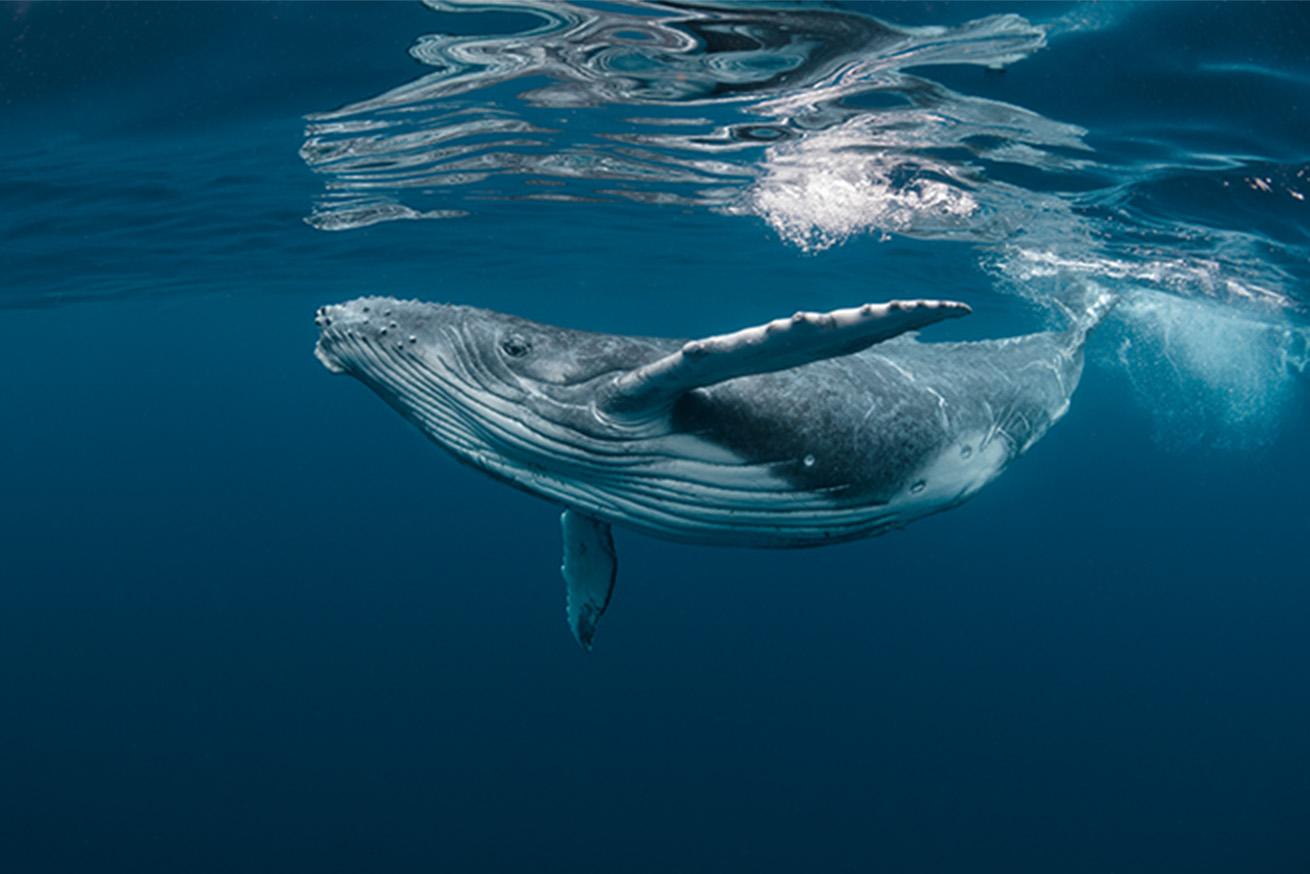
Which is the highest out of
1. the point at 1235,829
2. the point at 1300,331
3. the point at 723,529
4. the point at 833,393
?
the point at 833,393

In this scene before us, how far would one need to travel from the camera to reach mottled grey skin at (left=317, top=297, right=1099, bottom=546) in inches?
158

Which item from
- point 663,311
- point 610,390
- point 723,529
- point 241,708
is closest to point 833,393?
point 723,529

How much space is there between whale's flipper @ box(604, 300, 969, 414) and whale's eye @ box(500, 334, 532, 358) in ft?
2.03

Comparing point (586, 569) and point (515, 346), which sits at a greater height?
point (515, 346)

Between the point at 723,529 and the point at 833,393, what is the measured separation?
3.26ft

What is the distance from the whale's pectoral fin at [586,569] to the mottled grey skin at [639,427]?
2.90 feet

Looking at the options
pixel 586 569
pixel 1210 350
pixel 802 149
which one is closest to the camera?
pixel 586 569

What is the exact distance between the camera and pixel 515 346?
406cm

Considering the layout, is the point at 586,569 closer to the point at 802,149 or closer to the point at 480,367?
the point at 480,367

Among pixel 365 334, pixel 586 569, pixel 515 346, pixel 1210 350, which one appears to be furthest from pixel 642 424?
pixel 1210 350

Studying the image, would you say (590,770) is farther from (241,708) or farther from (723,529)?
(723,529)

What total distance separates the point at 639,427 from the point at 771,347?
986 mm

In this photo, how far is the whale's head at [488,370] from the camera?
13.1ft

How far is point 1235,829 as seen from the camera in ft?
70.1
